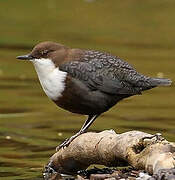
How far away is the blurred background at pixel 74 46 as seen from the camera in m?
9.46

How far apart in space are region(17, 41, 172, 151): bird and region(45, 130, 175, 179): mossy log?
0.19 meters

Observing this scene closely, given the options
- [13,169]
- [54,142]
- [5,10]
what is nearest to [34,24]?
[5,10]

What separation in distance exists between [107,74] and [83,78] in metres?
0.25

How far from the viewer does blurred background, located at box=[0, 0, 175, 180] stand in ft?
31.0

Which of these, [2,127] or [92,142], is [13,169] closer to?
[92,142]

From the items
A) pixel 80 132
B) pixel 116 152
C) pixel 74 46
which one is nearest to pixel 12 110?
pixel 80 132

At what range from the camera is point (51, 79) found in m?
7.14

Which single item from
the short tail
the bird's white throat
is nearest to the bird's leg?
the bird's white throat

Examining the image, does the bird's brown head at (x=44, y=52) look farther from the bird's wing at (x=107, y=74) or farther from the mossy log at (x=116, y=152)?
the mossy log at (x=116, y=152)

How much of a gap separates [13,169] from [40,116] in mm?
2952

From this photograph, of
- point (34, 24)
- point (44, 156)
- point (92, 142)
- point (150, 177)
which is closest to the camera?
point (150, 177)

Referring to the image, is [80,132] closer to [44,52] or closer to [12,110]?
[44,52]

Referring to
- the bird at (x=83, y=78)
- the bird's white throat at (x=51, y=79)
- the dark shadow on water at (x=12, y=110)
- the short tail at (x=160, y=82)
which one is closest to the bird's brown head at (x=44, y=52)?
the bird at (x=83, y=78)

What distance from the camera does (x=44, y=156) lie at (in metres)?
8.69
